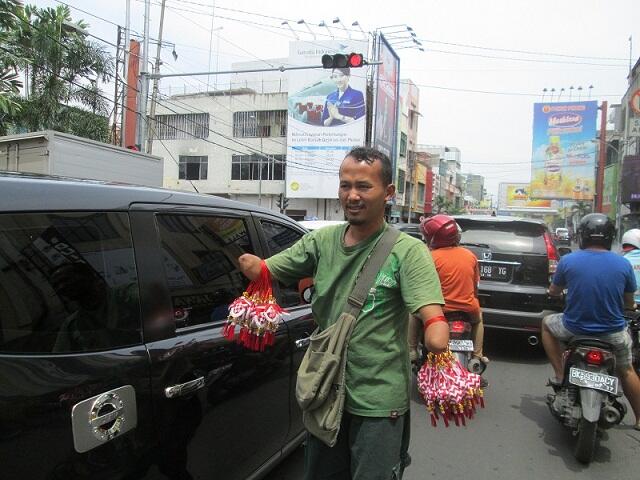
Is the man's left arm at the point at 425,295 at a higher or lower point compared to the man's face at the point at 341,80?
lower

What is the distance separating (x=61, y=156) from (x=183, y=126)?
31.6 metres

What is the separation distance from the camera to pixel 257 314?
1946 mm

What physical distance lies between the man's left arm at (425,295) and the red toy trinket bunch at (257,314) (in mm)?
514

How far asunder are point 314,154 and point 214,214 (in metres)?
33.0

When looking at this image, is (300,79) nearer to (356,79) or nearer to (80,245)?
(356,79)

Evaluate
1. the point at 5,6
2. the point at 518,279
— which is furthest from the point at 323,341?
the point at 5,6

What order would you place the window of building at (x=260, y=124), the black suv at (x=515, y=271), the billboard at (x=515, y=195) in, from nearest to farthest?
the black suv at (x=515, y=271)
the window of building at (x=260, y=124)
the billboard at (x=515, y=195)

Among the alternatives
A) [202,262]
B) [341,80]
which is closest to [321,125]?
[341,80]

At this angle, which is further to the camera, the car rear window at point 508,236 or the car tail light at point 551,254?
the car rear window at point 508,236

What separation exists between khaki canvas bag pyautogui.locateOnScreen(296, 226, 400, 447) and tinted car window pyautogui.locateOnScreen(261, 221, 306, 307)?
107 centimetres

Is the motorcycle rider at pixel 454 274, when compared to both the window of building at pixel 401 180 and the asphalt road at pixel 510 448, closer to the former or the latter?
the asphalt road at pixel 510 448

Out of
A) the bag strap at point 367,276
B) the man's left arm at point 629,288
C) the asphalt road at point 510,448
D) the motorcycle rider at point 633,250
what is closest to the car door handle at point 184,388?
the bag strap at point 367,276

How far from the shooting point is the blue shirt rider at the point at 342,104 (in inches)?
1364

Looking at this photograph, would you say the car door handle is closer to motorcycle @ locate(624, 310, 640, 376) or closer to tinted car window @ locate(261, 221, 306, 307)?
tinted car window @ locate(261, 221, 306, 307)
